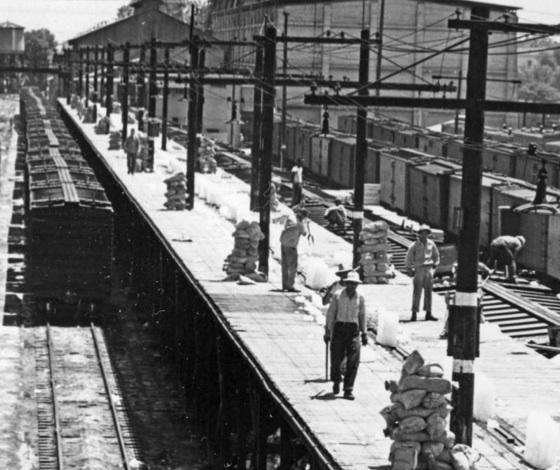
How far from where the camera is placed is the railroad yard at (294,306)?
50.3 ft

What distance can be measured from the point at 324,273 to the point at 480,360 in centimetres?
720

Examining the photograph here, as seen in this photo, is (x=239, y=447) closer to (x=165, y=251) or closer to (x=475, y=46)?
(x=475, y=46)

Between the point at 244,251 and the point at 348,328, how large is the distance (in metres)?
10.9

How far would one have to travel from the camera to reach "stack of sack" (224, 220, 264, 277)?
2755 centimetres

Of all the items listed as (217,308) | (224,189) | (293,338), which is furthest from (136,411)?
(224,189)

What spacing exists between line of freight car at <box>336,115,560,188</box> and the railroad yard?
248 millimetres

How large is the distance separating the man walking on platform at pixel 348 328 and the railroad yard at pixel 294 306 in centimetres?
3

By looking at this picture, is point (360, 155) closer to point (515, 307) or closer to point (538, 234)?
point (515, 307)

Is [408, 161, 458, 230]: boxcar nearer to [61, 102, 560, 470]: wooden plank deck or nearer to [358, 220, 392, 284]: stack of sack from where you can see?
[61, 102, 560, 470]: wooden plank deck

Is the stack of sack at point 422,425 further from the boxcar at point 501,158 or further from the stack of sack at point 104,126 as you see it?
the stack of sack at point 104,126

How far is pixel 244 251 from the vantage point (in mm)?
27578

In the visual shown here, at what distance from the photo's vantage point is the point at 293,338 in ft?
69.4

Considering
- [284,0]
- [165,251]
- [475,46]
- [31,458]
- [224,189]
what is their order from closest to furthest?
[475,46]
[31,458]
[165,251]
[224,189]
[284,0]

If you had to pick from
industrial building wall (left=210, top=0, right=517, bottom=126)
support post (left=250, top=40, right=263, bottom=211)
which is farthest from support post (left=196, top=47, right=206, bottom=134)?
industrial building wall (left=210, top=0, right=517, bottom=126)
